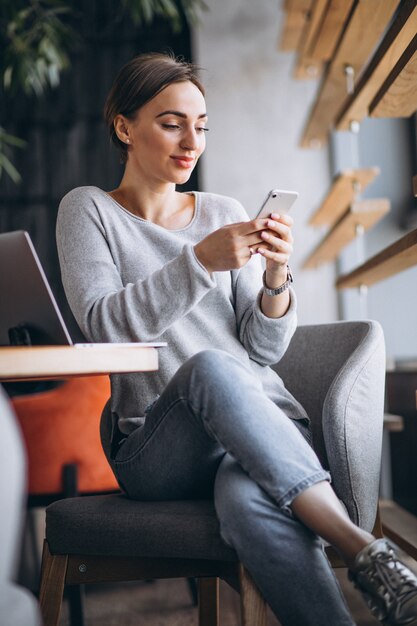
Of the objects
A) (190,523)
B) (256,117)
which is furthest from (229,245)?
(256,117)

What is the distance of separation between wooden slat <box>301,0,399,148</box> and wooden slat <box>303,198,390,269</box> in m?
0.29

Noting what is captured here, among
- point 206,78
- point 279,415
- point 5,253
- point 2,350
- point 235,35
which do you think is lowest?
point 279,415

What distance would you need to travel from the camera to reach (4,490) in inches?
21.9

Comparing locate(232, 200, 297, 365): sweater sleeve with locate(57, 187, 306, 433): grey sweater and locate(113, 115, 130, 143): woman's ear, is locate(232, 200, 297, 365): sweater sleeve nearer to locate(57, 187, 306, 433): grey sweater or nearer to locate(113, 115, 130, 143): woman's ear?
locate(57, 187, 306, 433): grey sweater

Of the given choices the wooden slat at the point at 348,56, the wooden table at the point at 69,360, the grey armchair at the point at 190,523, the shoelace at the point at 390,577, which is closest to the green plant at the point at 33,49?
the wooden slat at the point at 348,56

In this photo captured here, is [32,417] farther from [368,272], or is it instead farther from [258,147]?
[258,147]

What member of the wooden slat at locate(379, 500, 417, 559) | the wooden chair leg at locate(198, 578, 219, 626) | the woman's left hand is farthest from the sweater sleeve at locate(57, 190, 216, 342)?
the wooden slat at locate(379, 500, 417, 559)

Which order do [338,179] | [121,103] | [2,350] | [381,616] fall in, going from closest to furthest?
[2,350], [381,616], [121,103], [338,179]

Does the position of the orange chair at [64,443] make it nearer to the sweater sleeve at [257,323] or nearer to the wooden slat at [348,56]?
the sweater sleeve at [257,323]

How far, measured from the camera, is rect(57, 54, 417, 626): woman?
1.14 m

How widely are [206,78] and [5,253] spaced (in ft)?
8.09

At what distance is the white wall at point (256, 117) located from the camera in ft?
11.7

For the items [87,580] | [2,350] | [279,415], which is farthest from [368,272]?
[2,350]

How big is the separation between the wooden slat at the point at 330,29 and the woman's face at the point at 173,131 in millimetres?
830
